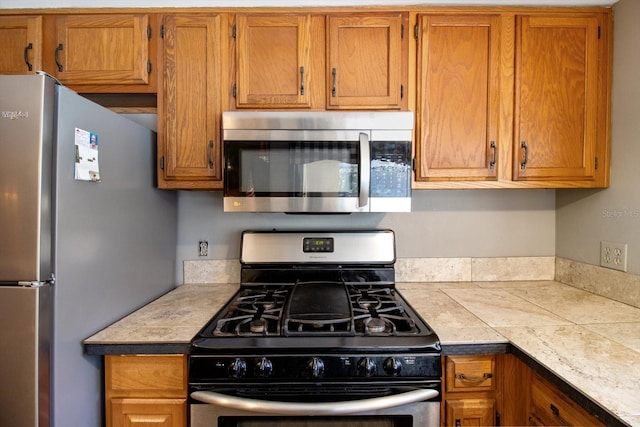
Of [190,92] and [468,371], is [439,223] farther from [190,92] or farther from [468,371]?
[190,92]

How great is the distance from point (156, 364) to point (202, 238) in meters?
0.81

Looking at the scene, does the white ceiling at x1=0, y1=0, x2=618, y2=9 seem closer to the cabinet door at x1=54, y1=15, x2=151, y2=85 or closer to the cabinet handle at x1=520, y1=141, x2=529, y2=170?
the cabinet door at x1=54, y1=15, x2=151, y2=85

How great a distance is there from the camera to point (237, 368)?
1.02 meters

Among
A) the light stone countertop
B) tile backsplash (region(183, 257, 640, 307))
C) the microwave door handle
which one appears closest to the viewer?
the light stone countertop

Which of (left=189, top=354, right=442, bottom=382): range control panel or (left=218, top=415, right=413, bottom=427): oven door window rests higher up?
(left=189, top=354, right=442, bottom=382): range control panel

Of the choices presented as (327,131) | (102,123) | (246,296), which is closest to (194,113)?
(102,123)

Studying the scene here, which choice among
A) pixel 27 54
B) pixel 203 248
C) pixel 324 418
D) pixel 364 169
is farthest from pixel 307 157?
pixel 27 54

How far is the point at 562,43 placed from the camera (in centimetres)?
145

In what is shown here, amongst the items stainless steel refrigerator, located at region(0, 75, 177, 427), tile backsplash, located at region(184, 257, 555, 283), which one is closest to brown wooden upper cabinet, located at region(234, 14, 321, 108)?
stainless steel refrigerator, located at region(0, 75, 177, 427)

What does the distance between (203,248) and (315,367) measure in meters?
1.03

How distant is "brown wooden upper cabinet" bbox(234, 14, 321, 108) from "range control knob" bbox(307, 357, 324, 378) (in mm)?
1059

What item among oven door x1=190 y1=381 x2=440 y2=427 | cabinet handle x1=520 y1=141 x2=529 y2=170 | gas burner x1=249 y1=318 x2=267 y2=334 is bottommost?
oven door x1=190 y1=381 x2=440 y2=427

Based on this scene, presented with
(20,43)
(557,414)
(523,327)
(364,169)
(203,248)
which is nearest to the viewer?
(557,414)

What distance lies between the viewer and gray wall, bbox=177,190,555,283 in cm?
177
